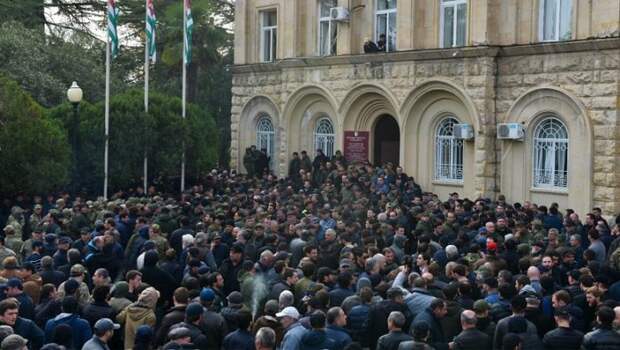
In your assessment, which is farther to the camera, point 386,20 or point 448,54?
point 386,20

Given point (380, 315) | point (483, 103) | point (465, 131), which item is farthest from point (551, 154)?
point (380, 315)

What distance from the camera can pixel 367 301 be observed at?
34.8 feet

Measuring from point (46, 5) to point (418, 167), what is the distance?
766 inches

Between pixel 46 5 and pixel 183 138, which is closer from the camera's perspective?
pixel 183 138

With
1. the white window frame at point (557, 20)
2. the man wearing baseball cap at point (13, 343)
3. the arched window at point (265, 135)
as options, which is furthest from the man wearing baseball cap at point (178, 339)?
the arched window at point (265, 135)

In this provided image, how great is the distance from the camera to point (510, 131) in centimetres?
2442

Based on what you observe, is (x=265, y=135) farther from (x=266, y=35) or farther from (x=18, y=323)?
(x=18, y=323)

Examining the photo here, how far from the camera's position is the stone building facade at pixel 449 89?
74.8 ft

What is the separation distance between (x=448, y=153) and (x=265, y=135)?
916cm

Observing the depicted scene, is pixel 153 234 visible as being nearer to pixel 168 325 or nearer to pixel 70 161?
pixel 168 325

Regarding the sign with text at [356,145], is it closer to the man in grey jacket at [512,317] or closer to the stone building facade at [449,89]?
the stone building facade at [449,89]

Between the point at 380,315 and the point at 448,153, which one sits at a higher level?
the point at 448,153

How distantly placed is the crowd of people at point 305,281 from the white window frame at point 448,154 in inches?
249

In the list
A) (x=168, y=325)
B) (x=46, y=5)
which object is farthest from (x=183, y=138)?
(x=168, y=325)
